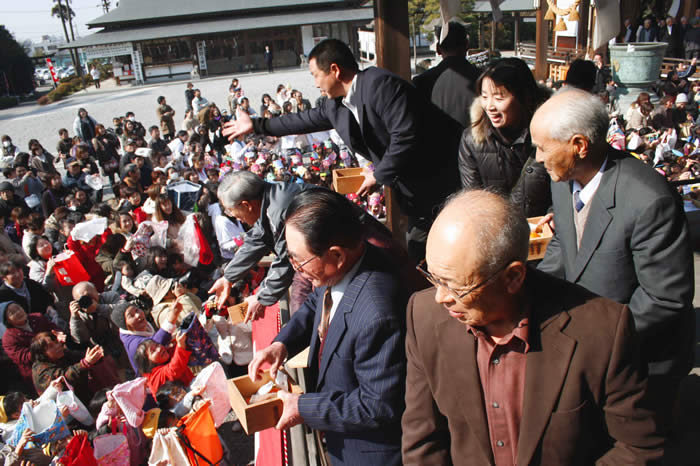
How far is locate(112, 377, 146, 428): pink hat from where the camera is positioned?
3457 millimetres

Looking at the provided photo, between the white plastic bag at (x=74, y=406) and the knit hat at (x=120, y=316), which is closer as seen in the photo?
the white plastic bag at (x=74, y=406)

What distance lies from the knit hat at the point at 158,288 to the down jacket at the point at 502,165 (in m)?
3.71

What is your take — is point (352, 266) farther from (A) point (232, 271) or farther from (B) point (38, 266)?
(B) point (38, 266)

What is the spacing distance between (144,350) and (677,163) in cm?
728

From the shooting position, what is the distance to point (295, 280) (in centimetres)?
290

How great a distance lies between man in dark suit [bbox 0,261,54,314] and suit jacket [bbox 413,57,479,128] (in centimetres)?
457

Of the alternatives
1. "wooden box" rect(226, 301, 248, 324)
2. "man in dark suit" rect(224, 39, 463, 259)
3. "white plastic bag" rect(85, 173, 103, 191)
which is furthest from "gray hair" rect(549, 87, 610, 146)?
"white plastic bag" rect(85, 173, 103, 191)

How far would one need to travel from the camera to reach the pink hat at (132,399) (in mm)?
3457

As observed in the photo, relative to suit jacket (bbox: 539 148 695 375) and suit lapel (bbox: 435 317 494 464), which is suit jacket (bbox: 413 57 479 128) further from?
suit lapel (bbox: 435 317 494 464)

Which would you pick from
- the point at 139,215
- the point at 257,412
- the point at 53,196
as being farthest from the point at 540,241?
the point at 53,196

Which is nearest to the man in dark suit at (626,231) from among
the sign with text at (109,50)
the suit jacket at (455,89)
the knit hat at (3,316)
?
the suit jacket at (455,89)

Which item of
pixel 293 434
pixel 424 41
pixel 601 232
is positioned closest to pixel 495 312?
pixel 601 232

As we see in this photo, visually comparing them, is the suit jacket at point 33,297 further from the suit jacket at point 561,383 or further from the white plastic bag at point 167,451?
the suit jacket at point 561,383

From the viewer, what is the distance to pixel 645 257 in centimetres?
165
